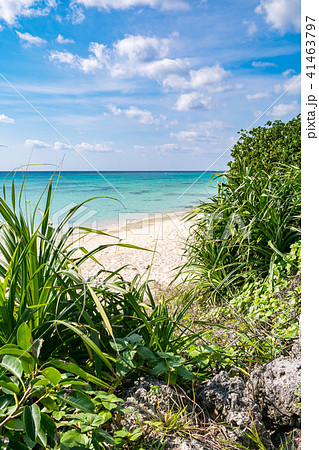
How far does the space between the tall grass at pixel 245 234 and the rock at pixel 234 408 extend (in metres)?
1.83

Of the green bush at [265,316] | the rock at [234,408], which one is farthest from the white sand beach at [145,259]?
the rock at [234,408]

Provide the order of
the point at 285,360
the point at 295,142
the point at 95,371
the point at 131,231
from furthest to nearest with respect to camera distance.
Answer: the point at 131,231 → the point at 295,142 → the point at 285,360 → the point at 95,371

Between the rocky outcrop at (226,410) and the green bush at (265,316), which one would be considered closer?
the rocky outcrop at (226,410)

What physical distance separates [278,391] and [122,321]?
902mm

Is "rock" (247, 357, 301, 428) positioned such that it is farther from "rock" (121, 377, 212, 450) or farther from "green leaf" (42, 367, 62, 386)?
"green leaf" (42, 367, 62, 386)

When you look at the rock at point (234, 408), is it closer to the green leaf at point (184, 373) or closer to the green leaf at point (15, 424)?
the green leaf at point (184, 373)

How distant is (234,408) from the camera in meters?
1.64

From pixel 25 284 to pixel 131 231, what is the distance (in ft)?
33.4

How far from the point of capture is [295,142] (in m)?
5.70

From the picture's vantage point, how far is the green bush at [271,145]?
580 cm

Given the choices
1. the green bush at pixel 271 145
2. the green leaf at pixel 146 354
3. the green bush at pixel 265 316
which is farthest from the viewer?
the green bush at pixel 271 145

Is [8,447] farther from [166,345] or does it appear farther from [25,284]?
[166,345]

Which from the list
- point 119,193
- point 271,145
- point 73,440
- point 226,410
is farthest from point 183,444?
point 271,145

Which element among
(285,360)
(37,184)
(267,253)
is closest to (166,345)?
(285,360)
